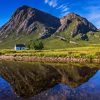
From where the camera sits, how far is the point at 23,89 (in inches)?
1924

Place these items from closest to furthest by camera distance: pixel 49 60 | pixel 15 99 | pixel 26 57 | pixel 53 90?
pixel 15 99 < pixel 53 90 < pixel 49 60 < pixel 26 57

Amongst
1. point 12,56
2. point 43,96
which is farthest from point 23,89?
point 12,56

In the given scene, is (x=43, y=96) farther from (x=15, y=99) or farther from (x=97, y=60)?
(x=97, y=60)

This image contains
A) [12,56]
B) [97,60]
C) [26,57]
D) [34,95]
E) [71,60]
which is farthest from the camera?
[12,56]

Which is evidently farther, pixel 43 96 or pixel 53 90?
pixel 53 90

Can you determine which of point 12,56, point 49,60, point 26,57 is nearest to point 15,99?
point 49,60

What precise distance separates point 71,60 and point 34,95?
7497cm

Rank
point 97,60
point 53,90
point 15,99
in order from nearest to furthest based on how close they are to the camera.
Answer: point 15,99
point 53,90
point 97,60

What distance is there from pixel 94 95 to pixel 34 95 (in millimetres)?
9423

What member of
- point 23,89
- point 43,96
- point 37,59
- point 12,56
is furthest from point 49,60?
point 43,96

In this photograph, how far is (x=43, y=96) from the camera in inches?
1608

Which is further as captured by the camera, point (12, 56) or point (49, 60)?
point (12, 56)

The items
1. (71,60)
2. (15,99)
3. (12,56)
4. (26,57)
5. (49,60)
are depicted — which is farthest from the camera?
(12,56)

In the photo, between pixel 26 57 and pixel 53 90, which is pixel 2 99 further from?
pixel 26 57
